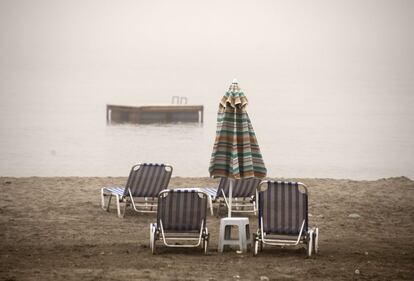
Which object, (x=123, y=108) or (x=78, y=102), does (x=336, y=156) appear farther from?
(x=78, y=102)

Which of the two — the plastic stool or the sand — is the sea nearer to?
the sand

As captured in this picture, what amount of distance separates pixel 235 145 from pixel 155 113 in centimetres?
5293

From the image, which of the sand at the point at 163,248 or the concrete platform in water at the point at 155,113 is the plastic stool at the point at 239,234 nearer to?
the sand at the point at 163,248

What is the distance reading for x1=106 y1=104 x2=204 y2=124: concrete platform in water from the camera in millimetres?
62656

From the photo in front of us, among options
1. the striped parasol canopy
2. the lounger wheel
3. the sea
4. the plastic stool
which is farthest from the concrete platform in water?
the lounger wheel

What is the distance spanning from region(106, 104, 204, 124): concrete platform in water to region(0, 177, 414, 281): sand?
46.5 m

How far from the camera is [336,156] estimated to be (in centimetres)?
4875

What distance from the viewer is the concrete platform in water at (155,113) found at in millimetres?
62656

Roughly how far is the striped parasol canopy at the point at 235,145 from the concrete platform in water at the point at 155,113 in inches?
2017

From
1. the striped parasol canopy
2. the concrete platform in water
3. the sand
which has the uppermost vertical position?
the concrete platform in water

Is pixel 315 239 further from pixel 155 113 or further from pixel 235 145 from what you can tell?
pixel 155 113

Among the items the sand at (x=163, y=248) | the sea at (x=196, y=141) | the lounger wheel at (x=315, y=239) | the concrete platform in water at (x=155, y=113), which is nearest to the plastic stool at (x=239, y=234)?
the sand at (x=163, y=248)

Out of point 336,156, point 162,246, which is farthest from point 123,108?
point 162,246

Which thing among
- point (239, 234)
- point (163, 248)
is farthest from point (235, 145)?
point (163, 248)
